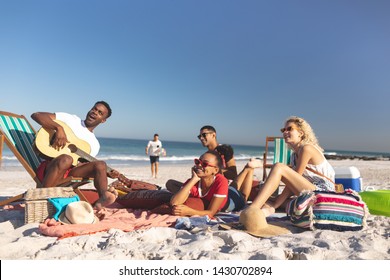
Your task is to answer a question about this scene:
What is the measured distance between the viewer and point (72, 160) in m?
3.82

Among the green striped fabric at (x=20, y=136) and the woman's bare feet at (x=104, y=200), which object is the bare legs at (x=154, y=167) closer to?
the green striped fabric at (x=20, y=136)

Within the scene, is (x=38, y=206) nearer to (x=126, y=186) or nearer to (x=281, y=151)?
(x=126, y=186)

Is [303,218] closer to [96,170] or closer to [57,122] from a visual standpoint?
[96,170]

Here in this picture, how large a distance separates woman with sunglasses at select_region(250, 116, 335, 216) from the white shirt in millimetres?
2080

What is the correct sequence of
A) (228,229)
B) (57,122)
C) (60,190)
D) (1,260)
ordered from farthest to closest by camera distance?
(57,122)
(60,190)
(228,229)
(1,260)

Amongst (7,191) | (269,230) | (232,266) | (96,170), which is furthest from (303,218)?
(7,191)

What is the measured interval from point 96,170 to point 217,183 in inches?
51.8

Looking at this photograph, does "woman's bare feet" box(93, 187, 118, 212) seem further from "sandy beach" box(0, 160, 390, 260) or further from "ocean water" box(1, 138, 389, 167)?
"ocean water" box(1, 138, 389, 167)

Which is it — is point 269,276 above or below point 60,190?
below

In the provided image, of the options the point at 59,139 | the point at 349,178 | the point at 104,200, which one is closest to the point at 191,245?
the point at 104,200

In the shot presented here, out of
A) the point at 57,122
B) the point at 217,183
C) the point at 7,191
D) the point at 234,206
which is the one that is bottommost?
the point at 7,191

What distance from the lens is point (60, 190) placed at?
3.58 meters

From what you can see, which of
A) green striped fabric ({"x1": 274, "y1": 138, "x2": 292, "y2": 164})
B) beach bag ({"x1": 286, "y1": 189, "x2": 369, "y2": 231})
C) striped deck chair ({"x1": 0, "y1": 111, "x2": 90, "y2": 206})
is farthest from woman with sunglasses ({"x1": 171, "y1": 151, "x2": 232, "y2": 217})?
green striped fabric ({"x1": 274, "y1": 138, "x2": 292, "y2": 164})

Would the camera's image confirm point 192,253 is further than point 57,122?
No
